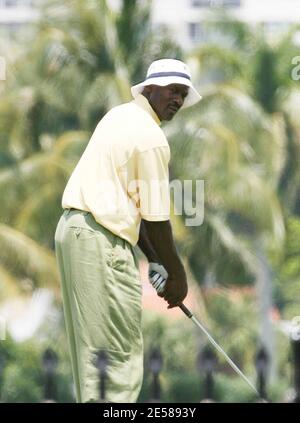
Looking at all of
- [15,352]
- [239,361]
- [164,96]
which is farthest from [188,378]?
[164,96]

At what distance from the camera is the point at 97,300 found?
4.62 metres

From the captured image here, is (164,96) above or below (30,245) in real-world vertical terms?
above

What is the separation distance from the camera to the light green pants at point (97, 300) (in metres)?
4.62

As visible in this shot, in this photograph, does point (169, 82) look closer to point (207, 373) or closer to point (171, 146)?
point (207, 373)

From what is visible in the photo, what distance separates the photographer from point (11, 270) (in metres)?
20.9

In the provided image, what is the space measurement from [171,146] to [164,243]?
673 inches

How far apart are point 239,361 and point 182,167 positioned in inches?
460

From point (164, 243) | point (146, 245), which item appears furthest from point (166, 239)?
point (146, 245)

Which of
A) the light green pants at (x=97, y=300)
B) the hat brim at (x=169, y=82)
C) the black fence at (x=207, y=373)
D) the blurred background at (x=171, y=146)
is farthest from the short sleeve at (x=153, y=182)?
the blurred background at (x=171, y=146)

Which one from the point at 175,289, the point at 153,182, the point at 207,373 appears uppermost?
the point at 153,182

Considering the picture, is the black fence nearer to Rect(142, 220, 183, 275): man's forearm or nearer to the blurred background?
Rect(142, 220, 183, 275): man's forearm

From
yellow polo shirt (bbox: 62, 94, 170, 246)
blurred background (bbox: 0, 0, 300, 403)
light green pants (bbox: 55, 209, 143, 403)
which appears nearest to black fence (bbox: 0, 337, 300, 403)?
light green pants (bbox: 55, 209, 143, 403)

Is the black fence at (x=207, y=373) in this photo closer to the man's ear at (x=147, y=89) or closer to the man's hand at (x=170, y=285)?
the man's hand at (x=170, y=285)

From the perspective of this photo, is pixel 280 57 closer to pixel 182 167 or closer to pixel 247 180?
pixel 247 180
